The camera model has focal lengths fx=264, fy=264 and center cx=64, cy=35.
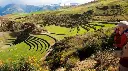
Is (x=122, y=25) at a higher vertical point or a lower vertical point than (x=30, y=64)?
higher

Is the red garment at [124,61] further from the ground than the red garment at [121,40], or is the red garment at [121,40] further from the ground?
the red garment at [121,40]

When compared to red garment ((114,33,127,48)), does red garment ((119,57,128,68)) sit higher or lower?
lower

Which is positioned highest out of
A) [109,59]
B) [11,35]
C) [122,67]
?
[122,67]

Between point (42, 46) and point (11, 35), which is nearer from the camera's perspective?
point (42, 46)

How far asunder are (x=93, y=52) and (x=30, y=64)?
7229 millimetres

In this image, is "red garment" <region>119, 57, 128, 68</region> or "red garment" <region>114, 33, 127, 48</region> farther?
"red garment" <region>119, 57, 128, 68</region>

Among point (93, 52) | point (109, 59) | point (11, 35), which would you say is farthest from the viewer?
point (11, 35)

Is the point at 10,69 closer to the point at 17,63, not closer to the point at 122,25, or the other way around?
the point at 17,63

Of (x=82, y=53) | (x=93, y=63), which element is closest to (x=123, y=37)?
(x=93, y=63)

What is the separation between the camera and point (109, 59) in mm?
18438

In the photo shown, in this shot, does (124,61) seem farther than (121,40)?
Yes

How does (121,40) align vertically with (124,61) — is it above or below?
above

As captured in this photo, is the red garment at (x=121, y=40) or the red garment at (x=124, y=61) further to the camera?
the red garment at (x=124, y=61)

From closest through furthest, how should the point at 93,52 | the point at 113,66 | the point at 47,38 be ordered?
1. the point at 113,66
2. the point at 93,52
3. the point at 47,38
